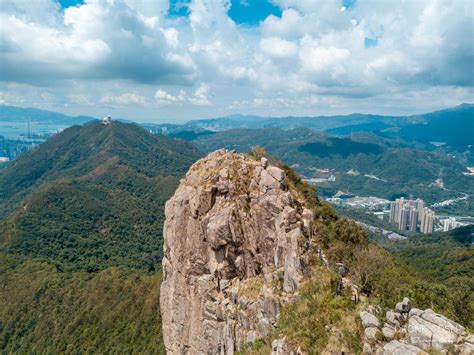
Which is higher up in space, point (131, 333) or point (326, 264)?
point (326, 264)

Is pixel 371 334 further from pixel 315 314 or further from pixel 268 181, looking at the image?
pixel 268 181

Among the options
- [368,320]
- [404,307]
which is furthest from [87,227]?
[404,307]

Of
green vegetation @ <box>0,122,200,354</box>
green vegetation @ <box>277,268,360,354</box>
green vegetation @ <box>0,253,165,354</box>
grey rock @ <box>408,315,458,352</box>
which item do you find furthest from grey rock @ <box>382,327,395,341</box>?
green vegetation @ <box>0,253,165,354</box>

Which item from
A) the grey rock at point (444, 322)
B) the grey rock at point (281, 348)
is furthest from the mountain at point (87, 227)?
the grey rock at point (444, 322)

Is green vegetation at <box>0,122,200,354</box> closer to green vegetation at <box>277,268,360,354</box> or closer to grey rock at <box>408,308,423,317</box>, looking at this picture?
green vegetation at <box>277,268,360,354</box>

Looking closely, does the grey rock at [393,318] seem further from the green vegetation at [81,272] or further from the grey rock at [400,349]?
the green vegetation at [81,272]

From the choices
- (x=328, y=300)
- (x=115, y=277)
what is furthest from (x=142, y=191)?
(x=328, y=300)

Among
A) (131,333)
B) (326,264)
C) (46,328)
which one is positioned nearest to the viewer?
(326,264)

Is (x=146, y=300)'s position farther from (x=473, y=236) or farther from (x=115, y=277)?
(x=473, y=236)
